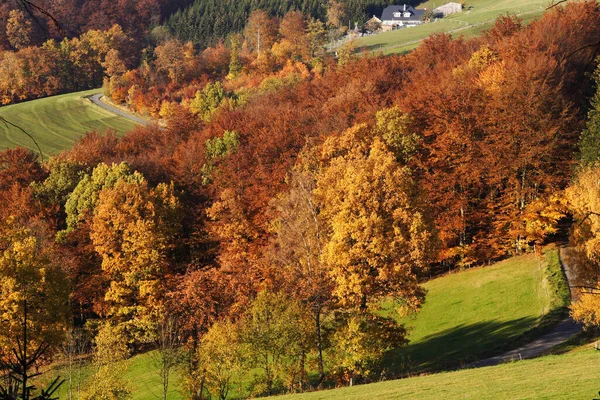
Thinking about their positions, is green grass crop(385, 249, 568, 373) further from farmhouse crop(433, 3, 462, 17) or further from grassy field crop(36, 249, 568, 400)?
farmhouse crop(433, 3, 462, 17)

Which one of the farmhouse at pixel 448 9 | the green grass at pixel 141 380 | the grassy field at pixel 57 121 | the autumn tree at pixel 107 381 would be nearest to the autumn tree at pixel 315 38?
the grassy field at pixel 57 121

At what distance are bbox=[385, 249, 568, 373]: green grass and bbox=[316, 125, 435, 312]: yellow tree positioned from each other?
4.09m

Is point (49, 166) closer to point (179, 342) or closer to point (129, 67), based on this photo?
point (179, 342)

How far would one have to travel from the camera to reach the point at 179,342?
4416cm

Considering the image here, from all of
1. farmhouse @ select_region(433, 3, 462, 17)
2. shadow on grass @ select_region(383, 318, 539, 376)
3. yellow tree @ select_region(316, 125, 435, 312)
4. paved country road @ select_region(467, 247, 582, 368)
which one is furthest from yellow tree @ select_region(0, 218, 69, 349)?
farmhouse @ select_region(433, 3, 462, 17)

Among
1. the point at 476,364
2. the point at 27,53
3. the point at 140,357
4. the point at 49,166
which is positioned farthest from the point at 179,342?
the point at 27,53

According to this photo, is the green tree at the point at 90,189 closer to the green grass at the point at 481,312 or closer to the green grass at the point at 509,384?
the green grass at the point at 481,312

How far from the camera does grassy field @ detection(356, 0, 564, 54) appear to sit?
5305 inches

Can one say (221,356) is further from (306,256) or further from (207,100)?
(207,100)

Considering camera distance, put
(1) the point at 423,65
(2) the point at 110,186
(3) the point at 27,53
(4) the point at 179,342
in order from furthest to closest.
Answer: (3) the point at 27,53
(1) the point at 423,65
(2) the point at 110,186
(4) the point at 179,342

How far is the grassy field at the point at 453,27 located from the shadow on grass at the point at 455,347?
93025 millimetres

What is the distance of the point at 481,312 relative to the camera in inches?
1781

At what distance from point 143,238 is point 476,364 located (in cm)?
3113

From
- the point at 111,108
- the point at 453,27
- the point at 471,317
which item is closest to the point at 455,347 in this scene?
the point at 471,317
